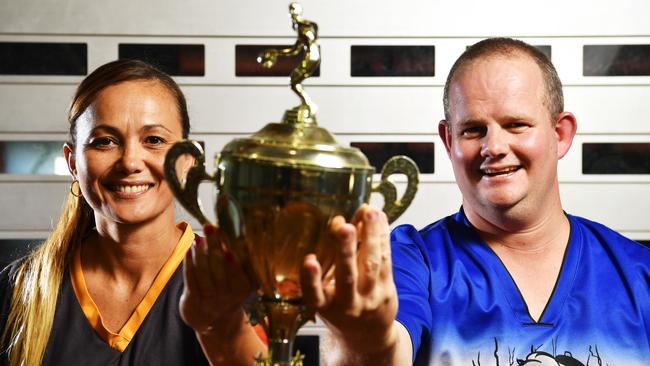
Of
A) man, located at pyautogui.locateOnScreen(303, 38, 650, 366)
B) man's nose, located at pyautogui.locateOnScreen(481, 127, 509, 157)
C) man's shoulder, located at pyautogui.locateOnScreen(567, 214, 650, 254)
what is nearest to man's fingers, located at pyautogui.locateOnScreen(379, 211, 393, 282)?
man, located at pyautogui.locateOnScreen(303, 38, 650, 366)

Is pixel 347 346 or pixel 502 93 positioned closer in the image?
pixel 347 346

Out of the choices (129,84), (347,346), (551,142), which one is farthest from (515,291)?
(129,84)

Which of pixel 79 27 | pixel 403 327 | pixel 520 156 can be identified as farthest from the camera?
pixel 79 27

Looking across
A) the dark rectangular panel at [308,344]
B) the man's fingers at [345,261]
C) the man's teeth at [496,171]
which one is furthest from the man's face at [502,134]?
the dark rectangular panel at [308,344]

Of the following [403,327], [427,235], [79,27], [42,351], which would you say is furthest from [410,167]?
[79,27]

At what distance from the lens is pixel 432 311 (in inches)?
63.5

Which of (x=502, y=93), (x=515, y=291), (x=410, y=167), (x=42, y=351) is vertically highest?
(x=502, y=93)

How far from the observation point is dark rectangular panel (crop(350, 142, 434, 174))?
15.0 feet

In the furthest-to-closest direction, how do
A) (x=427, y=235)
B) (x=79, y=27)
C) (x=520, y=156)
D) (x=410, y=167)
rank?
(x=79, y=27) < (x=427, y=235) < (x=520, y=156) < (x=410, y=167)

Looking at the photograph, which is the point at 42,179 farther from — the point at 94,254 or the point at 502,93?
the point at 502,93

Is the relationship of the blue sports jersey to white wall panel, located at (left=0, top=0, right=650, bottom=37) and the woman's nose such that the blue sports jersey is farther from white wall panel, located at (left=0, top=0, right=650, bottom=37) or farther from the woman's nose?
white wall panel, located at (left=0, top=0, right=650, bottom=37)

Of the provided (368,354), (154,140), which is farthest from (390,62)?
(368,354)

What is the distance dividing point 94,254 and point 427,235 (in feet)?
2.13

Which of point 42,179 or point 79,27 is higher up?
point 79,27
